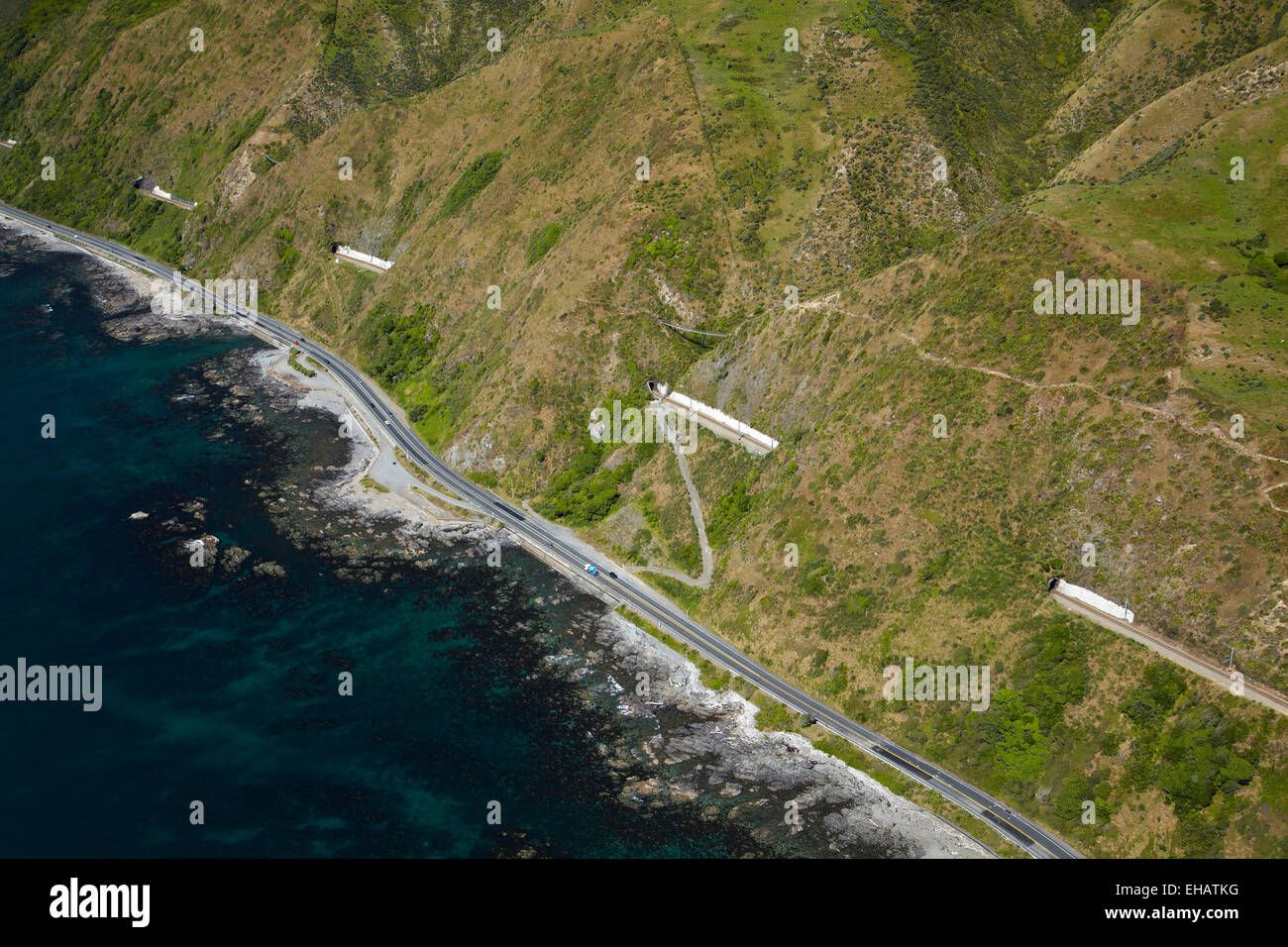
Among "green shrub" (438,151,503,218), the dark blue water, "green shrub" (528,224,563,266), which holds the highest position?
"green shrub" (438,151,503,218)

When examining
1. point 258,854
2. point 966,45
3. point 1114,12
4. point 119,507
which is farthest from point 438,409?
point 1114,12

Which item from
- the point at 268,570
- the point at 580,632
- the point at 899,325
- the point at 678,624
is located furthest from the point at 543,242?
the point at 678,624

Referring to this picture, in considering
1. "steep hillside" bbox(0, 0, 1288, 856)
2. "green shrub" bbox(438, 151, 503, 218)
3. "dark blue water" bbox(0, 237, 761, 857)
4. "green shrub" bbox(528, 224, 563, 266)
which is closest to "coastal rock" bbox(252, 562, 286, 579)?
"dark blue water" bbox(0, 237, 761, 857)

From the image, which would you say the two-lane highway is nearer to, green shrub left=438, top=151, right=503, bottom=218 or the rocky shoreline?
the rocky shoreline

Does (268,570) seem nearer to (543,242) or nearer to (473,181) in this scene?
(543,242)

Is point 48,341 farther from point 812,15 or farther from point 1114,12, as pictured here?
point 1114,12

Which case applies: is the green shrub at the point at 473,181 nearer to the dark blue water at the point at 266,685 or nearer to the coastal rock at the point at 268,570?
the dark blue water at the point at 266,685

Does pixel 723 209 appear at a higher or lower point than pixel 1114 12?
lower

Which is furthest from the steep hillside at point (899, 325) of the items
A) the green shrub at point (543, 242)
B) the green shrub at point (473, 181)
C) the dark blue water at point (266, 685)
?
the dark blue water at point (266, 685)
